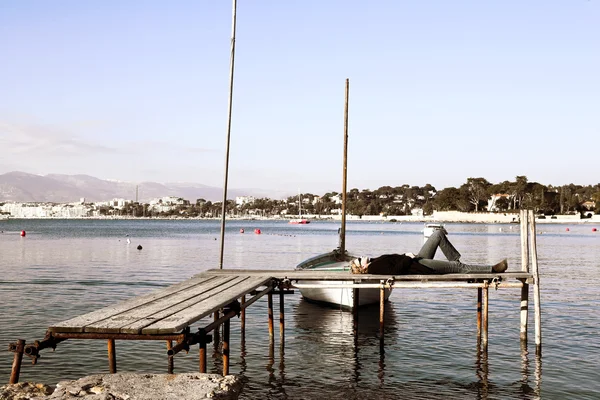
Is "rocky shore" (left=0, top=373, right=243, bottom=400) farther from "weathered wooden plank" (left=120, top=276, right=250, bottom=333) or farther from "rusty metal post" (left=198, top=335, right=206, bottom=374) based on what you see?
"rusty metal post" (left=198, top=335, right=206, bottom=374)

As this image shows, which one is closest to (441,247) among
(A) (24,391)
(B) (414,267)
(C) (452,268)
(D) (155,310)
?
(C) (452,268)

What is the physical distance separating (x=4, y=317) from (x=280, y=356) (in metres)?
11.3

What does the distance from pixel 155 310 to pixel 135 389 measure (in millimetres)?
3037

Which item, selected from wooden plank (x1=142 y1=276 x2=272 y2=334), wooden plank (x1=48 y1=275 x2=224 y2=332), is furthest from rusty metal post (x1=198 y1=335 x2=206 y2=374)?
wooden plank (x1=48 y1=275 x2=224 y2=332)

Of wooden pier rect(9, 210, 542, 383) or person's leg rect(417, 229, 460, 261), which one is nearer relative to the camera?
wooden pier rect(9, 210, 542, 383)

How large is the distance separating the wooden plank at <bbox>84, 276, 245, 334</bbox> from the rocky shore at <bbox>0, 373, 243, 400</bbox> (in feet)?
3.72

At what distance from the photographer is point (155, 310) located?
977 cm

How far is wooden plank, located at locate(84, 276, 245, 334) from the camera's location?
27.1 feet

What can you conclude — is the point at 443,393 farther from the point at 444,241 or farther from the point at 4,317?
the point at 4,317

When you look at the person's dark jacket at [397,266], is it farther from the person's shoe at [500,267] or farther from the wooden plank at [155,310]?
the wooden plank at [155,310]

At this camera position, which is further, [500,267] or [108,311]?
[500,267]

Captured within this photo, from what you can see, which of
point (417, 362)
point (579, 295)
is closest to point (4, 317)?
point (417, 362)

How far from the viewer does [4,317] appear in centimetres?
2241

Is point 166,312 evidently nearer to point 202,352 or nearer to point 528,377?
point 202,352
